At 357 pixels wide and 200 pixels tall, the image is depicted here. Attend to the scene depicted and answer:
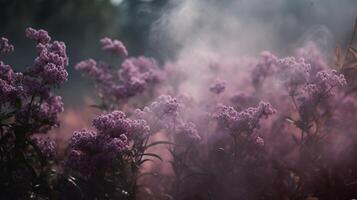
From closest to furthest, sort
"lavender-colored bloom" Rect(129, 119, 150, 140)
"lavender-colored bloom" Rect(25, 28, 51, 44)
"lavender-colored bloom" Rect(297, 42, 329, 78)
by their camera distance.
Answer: "lavender-colored bloom" Rect(129, 119, 150, 140) → "lavender-colored bloom" Rect(25, 28, 51, 44) → "lavender-colored bloom" Rect(297, 42, 329, 78)

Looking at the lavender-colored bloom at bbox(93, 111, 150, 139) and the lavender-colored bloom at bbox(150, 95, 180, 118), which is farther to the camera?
the lavender-colored bloom at bbox(150, 95, 180, 118)

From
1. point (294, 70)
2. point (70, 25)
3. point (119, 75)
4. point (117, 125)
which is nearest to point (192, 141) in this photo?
point (117, 125)

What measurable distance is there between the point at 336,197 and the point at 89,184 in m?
1.91

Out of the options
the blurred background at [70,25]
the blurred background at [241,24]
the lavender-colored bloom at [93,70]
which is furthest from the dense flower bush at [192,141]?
the blurred background at [70,25]

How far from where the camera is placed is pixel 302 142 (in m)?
4.13

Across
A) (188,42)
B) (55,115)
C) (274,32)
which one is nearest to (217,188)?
(55,115)

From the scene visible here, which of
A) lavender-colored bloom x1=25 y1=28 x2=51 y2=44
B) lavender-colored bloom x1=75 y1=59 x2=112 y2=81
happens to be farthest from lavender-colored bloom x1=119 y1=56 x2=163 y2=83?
lavender-colored bloom x1=25 y1=28 x2=51 y2=44

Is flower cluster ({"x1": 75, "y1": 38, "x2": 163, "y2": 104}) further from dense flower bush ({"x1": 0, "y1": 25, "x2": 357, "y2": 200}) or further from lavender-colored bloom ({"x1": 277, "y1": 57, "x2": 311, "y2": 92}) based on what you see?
lavender-colored bloom ({"x1": 277, "y1": 57, "x2": 311, "y2": 92})

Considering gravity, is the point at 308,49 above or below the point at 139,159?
above

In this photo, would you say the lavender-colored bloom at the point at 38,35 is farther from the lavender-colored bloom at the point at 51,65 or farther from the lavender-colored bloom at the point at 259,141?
the lavender-colored bloom at the point at 259,141

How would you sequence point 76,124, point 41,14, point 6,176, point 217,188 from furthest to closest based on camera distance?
point 41,14 < point 76,124 < point 217,188 < point 6,176

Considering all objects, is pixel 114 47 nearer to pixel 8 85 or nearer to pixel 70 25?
pixel 8 85

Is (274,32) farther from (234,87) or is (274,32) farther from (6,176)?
(6,176)

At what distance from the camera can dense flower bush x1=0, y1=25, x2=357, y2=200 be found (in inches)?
143
